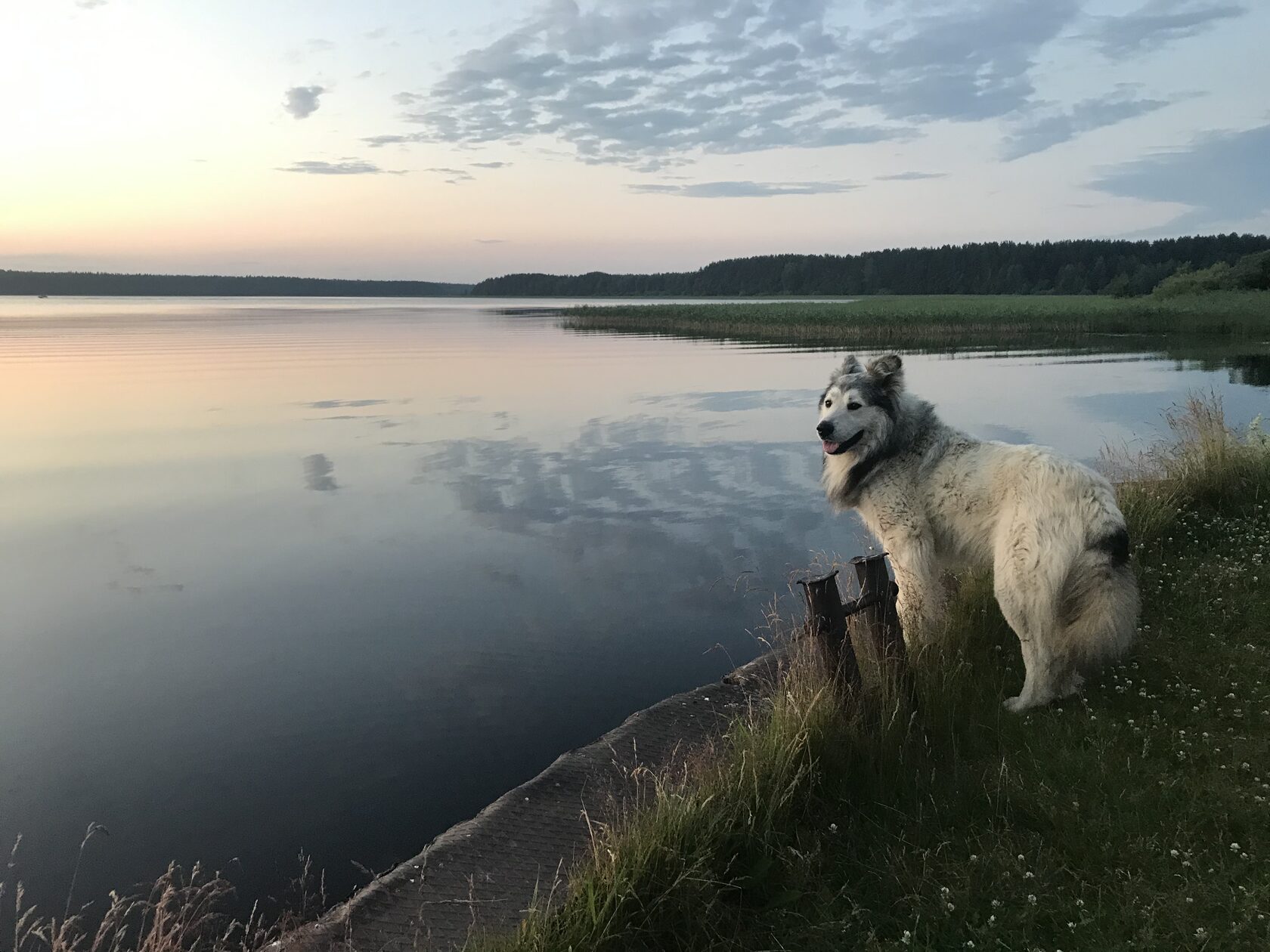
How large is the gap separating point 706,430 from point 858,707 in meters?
13.0

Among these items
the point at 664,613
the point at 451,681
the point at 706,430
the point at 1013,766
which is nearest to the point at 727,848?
the point at 1013,766

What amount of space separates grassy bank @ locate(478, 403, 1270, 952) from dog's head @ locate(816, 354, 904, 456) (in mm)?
1533

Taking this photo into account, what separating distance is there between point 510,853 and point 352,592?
15.2ft

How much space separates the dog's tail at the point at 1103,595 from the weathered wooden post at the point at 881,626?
1.00m

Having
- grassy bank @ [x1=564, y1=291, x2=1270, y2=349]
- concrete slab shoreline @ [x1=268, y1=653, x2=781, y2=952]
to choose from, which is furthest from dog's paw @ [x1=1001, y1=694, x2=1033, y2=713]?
grassy bank @ [x1=564, y1=291, x2=1270, y2=349]

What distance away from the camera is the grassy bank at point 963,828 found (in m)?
3.09

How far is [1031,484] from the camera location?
4.77 meters

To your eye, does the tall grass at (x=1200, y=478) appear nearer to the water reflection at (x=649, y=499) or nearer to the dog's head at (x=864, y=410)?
the water reflection at (x=649, y=499)

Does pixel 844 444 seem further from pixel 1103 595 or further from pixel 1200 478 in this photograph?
pixel 1200 478

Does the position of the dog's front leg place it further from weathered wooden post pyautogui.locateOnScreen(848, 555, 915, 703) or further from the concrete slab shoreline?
the concrete slab shoreline

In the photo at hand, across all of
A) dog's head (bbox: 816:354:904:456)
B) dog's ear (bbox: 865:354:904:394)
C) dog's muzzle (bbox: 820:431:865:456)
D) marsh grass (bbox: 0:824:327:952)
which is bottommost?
marsh grass (bbox: 0:824:327:952)

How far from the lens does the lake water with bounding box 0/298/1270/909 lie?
4949 mm

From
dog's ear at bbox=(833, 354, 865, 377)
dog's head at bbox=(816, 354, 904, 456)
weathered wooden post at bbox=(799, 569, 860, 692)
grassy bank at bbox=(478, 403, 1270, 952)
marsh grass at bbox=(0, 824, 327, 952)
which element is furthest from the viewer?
dog's ear at bbox=(833, 354, 865, 377)

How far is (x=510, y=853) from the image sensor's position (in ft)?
13.2
